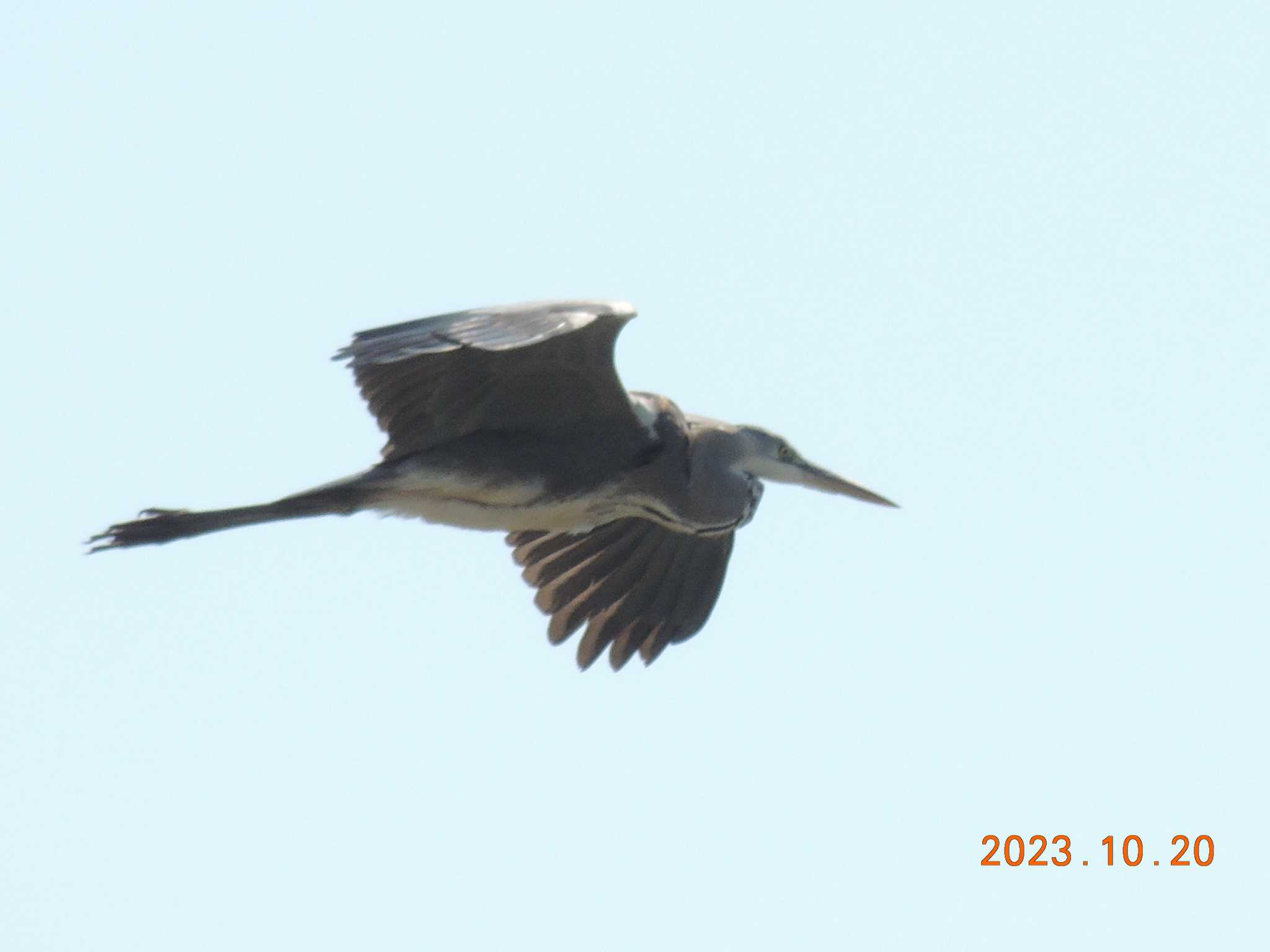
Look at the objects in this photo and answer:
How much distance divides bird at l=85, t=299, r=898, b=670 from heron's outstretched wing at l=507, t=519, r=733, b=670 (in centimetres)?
14

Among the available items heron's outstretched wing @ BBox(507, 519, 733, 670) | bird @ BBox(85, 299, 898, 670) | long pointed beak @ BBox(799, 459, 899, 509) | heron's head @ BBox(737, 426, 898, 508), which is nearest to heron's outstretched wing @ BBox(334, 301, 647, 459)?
bird @ BBox(85, 299, 898, 670)

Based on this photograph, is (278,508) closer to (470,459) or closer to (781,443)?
(470,459)

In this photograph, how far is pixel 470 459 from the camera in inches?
372

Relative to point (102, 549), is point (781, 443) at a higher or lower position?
higher

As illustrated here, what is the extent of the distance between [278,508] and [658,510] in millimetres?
1696

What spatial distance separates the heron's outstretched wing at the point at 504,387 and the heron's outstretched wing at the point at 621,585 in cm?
128

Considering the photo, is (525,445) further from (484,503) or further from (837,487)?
(837,487)

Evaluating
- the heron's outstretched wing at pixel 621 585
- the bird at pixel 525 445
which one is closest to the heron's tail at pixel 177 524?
the bird at pixel 525 445

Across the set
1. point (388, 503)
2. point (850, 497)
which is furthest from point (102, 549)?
point (850, 497)

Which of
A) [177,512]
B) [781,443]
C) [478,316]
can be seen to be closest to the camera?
[478,316]

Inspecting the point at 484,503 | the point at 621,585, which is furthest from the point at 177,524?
the point at 621,585

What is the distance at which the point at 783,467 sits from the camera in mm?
Result: 10898

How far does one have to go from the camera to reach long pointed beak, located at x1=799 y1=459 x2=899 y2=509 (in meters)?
11.1

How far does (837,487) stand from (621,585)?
117cm
